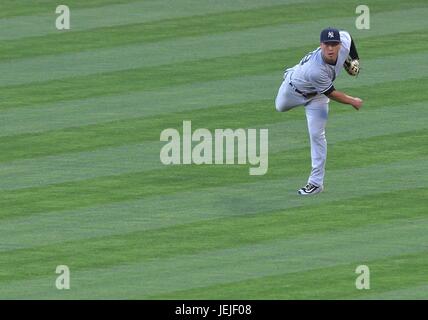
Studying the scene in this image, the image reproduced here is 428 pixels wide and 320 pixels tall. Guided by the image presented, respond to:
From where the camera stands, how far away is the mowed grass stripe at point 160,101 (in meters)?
19.2

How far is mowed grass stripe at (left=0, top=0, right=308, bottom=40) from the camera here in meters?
23.3

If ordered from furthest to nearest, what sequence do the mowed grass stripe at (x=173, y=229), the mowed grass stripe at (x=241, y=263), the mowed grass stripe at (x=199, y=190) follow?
the mowed grass stripe at (x=199, y=190) < the mowed grass stripe at (x=173, y=229) < the mowed grass stripe at (x=241, y=263)

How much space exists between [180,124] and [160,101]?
1081 mm

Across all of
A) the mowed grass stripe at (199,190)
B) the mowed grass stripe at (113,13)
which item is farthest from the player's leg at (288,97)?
the mowed grass stripe at (113,13)

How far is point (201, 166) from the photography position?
58.1 feet

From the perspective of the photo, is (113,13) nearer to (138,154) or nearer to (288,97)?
(138,154)

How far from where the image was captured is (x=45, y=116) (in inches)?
764

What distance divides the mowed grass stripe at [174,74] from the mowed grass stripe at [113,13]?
230cm

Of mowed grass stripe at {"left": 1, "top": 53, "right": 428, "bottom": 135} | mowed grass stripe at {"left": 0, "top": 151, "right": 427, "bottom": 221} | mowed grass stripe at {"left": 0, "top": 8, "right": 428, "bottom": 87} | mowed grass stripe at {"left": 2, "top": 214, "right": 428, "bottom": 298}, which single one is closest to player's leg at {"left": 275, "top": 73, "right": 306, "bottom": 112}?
mowed grass stripe at {"left": 0, "top": 151, "right": 427, "bottom": 221}

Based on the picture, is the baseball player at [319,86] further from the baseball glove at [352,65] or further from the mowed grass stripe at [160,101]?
the mowed grass stripe at [160,101]

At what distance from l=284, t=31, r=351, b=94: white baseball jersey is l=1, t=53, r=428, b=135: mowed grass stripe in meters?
3.25

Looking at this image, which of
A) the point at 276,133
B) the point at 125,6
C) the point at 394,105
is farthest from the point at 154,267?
the point at 125,6

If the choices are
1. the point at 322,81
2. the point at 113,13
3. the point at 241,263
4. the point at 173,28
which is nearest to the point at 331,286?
the point at 241,263
